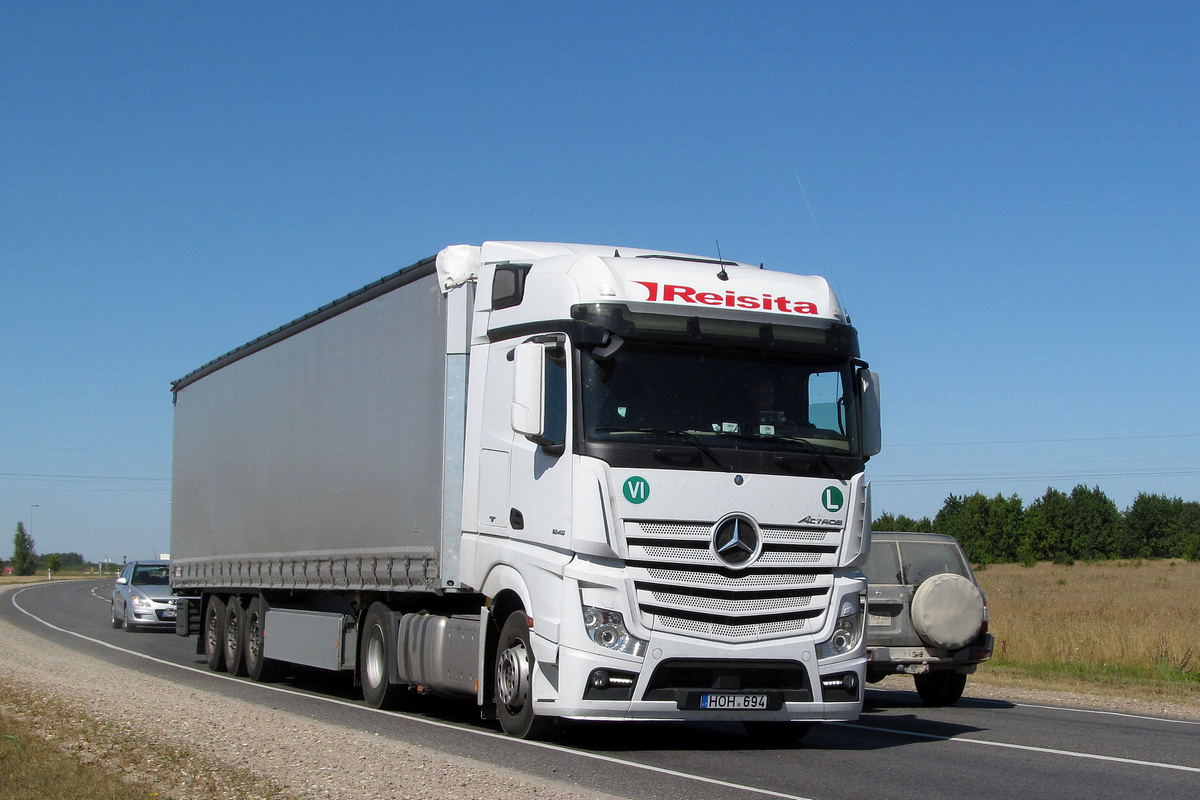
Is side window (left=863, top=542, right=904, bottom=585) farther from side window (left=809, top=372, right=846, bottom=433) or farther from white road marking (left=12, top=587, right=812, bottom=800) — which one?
white road marking (left=12, top=587, right=812, bottom=800)

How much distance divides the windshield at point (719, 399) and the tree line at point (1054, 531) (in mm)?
96765

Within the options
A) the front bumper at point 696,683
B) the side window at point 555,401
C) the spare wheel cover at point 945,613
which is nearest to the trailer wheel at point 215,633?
the spare wheel cover at point 945,613

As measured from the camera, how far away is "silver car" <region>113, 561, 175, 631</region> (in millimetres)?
28438

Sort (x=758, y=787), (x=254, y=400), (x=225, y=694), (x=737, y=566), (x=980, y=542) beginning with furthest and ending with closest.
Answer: (x=980, y=542) → (x=254, y=400) → (x=225, y=694) → (x=737, y=566) → (x=758, y=787)

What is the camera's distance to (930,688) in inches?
577

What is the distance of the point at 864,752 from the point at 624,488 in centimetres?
303

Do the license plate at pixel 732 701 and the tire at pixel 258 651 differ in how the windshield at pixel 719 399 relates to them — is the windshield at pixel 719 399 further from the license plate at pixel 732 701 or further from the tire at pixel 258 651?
the tire at pixel 258 651

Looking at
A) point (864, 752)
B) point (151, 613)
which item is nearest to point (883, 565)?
point (864, 752)

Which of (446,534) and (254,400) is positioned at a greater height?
(254,400)

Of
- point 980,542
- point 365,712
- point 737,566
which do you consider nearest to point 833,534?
point 737,566

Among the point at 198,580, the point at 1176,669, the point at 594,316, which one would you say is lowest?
the point at 1176,669

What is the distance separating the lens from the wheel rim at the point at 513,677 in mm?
10000

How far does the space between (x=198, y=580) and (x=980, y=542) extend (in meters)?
98.0

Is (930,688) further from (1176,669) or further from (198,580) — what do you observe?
(198,580)
